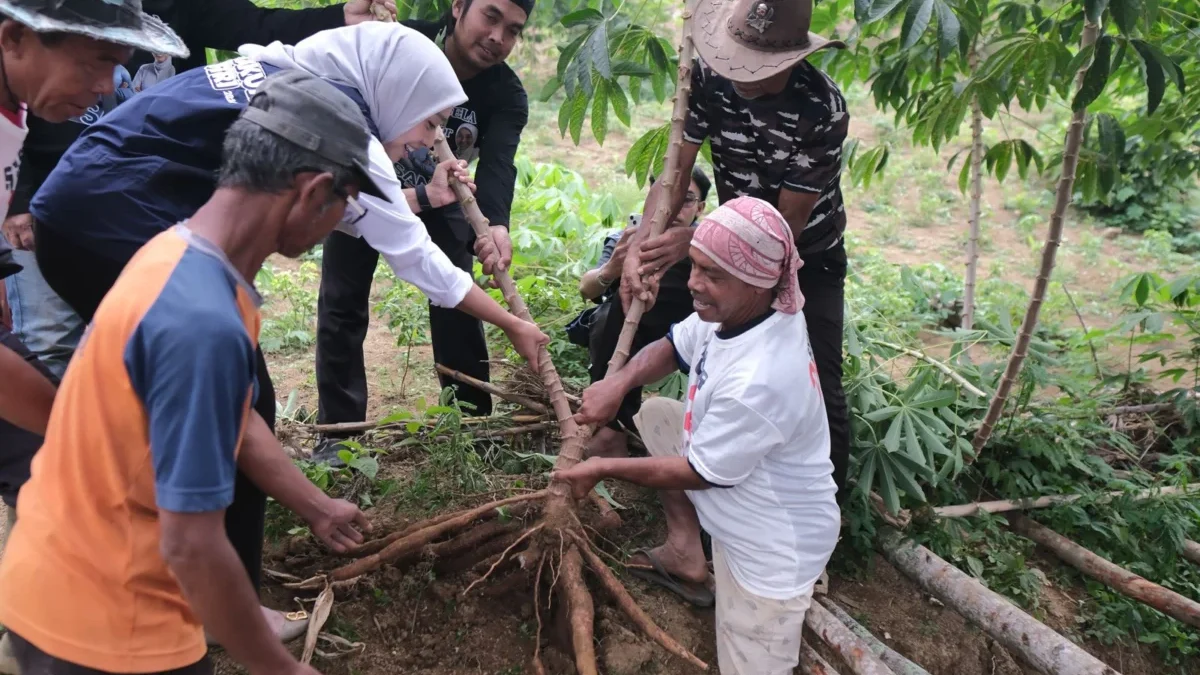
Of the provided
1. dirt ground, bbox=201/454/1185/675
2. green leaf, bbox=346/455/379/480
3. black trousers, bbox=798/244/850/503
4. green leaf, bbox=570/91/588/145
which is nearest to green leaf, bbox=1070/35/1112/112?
black trousers, bbox=798/244/850/503

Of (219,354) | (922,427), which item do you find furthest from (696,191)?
(219,354)

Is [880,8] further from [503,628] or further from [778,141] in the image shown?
[503,628]

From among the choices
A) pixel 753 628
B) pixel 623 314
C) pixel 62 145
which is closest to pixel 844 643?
pixel 753 628

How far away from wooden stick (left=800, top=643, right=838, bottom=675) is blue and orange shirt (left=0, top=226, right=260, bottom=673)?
1.59 meters

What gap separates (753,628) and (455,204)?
6.04ft

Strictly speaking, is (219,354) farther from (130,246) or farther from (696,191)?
(696,191)

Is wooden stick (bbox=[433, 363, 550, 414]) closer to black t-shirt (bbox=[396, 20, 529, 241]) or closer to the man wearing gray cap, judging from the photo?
black t-shirt (bbox=[396, 20, 529, 241])

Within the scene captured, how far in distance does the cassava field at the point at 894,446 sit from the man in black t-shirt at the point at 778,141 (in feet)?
0.87

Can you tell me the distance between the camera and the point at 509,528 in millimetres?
2484

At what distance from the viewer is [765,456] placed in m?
2.03

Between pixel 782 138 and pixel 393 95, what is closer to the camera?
pixel 393 95

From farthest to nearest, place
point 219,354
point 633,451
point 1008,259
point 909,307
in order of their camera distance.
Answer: point 1008,259
point 909,307
point 633,451
point 219,354

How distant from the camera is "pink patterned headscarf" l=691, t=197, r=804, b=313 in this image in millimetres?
1919

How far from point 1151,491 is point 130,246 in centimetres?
364
